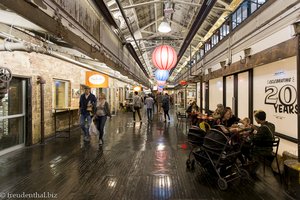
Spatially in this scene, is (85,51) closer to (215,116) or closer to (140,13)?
(215,116)

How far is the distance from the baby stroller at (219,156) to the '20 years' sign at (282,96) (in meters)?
1.26

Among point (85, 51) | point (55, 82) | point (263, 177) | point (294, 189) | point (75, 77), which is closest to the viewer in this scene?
point (294, 189)

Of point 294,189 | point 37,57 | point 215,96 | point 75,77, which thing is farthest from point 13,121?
point 215,96

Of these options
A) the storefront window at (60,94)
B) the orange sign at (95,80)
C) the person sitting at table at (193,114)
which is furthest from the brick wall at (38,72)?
the person sitting at table at (193,114)

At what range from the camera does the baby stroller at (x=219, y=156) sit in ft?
10.2

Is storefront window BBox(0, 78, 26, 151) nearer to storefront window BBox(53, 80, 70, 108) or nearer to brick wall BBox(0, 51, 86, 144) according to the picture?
brick wall BBox(0, 51, 86, 144)

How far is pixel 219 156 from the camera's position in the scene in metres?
3.15

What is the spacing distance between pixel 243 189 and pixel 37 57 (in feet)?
18.2

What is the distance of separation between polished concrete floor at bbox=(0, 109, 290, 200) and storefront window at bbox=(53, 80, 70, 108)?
6.94 ft

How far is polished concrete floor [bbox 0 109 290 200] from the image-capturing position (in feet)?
9.40

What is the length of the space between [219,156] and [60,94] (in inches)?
230

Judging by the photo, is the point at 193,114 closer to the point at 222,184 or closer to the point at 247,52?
the point at 247,52

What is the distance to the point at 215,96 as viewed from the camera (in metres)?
8.47
